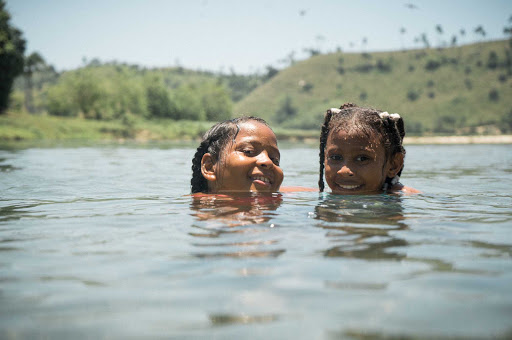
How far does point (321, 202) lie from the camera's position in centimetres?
585

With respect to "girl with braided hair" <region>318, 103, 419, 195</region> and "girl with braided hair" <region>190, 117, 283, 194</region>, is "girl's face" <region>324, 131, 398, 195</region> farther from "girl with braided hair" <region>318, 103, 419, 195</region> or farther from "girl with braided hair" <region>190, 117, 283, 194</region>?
"girl with braided hair" <region>190, 117, 283, 194</region>

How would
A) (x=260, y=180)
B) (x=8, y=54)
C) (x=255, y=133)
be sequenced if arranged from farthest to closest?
(x=8, y=54) → (x=255, y=133) → (x=260, y=180)

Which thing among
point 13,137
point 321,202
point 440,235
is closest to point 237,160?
point 321,202

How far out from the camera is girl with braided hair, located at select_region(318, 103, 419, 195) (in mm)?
6062

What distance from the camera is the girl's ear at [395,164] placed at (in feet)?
21.5

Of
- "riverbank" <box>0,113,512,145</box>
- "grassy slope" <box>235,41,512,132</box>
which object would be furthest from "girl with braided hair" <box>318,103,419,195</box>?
"grassy slope" <box>235,41,512,132</box>

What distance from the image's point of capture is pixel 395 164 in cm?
662

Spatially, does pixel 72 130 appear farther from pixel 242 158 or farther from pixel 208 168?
pixel 242 158

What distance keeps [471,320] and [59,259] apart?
2323 mm

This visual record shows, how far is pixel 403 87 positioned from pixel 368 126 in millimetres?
124889

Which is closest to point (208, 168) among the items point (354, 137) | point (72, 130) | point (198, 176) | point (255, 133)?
point (198, 176)

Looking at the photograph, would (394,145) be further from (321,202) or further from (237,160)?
(237,160)

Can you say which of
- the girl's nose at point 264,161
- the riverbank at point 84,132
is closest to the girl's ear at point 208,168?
the girl's nose at point 264,161

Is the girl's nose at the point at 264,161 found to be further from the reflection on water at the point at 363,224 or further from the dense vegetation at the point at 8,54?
the dense vegetation at the point at 8,54
